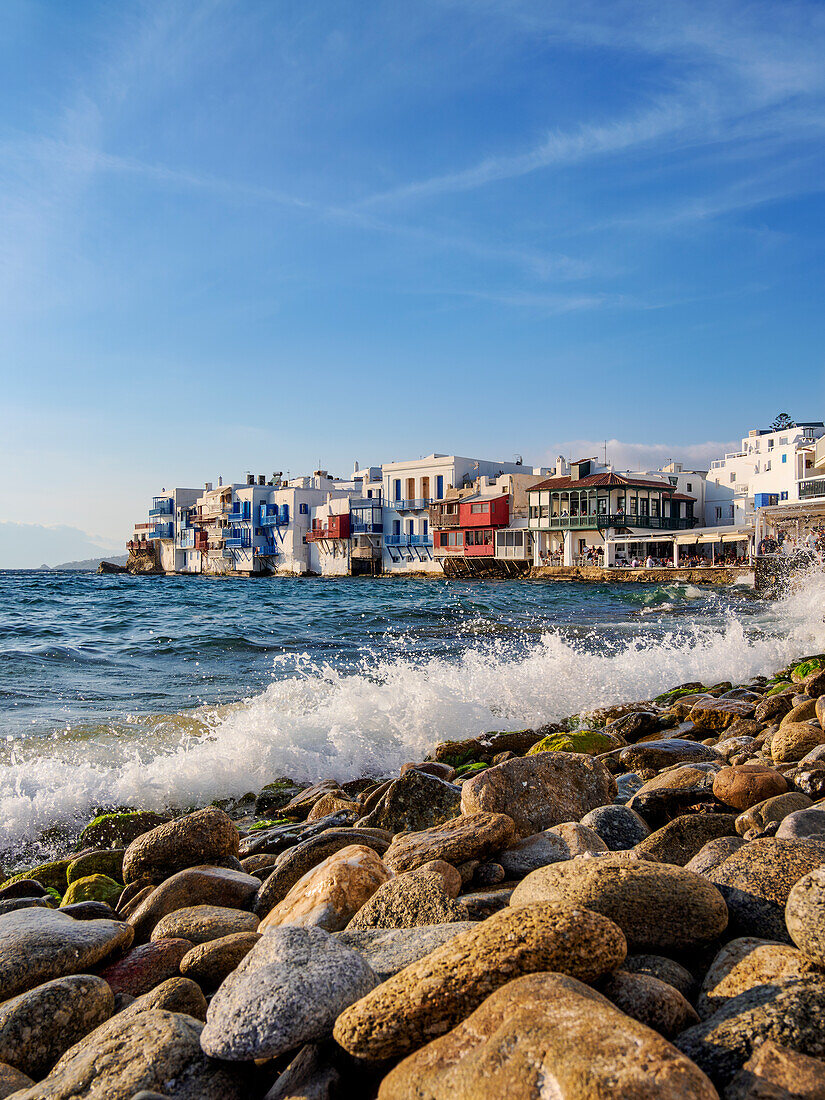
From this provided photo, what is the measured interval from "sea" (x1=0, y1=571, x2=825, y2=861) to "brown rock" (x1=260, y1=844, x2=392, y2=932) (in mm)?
3778

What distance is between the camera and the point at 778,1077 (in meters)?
1.67

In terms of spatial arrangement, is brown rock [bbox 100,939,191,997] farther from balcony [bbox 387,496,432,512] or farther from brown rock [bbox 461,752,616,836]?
balcony [bbox 387,496,432,512]

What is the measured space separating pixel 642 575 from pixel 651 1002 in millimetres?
44600

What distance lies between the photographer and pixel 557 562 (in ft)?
173

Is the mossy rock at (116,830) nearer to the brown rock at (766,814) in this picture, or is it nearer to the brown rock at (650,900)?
the brown rock at (650,900)

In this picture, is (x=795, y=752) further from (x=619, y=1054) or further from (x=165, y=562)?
(x=165, y=562)

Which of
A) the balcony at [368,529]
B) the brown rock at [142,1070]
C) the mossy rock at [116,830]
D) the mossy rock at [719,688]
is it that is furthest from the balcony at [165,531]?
the brown rock at [142,1070]

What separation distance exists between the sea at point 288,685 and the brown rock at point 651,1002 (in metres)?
5.73

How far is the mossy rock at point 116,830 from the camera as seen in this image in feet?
18.6

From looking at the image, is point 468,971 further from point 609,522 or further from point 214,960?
point 609,522

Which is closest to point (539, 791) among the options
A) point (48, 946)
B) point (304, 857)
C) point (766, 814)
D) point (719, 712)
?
point (766, 814)

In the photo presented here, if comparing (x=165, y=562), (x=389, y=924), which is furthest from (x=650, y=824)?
(x=165, y=562)

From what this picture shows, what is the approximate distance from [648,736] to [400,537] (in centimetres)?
5527

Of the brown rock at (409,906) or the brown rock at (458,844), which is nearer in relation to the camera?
the brown rock at (409,906)
